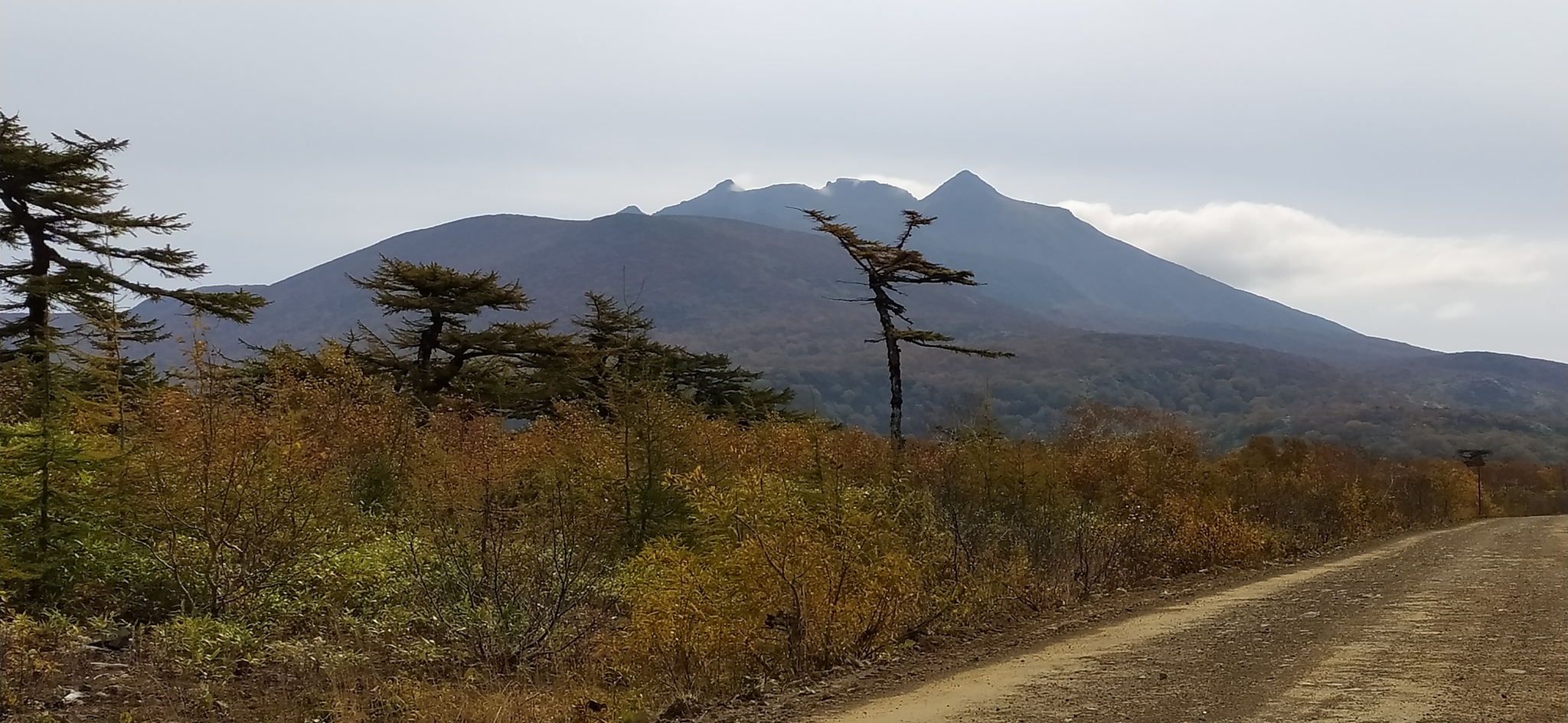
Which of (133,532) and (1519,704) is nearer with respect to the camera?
(1519,704)

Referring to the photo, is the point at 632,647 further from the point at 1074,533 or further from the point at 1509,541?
the point at 1509,541

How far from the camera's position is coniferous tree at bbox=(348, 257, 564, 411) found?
30.2 metres

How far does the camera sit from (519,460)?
1834cm

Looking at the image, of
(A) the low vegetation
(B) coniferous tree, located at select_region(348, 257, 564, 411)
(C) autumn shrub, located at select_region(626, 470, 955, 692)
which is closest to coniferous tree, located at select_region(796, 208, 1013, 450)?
(A) the low vegetation

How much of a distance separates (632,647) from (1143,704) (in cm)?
438

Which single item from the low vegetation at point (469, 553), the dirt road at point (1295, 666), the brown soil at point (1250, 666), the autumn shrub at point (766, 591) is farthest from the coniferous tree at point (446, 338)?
the dirt road at point (1295, 666)

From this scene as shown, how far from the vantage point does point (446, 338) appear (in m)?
31.2

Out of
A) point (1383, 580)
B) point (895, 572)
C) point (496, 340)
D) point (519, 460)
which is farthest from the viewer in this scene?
point (496, 340)

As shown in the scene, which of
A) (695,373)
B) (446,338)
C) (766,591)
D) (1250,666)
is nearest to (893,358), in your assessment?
(695,373)

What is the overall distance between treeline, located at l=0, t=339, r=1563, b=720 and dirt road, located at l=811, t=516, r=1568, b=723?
65.4 inches

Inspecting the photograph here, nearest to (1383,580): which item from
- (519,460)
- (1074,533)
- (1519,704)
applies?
(1074,533)

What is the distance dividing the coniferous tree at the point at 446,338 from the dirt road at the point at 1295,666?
74.1 ft

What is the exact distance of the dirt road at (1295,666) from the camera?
284 inches

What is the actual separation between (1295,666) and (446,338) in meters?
27.2
